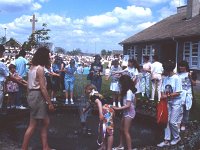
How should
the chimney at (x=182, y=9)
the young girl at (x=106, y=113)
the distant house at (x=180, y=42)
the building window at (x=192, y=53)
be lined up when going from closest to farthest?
1. the young girl at (x=106, y=113)
2. the building window at (x=192, y=53)
3. the distant house at (x=180, y=42)
4. the chimney at (x=182, y=9)

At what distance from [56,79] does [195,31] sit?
14248 millimetres

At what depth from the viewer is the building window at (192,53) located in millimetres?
27000

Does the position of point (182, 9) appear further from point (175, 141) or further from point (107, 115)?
point (107, 115)

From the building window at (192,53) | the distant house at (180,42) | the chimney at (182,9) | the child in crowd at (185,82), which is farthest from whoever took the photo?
the chimney at (182,9)

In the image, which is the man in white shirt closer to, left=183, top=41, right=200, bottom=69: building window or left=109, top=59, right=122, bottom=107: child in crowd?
left=109, top=59, right=122, bottom=107: child in crowd

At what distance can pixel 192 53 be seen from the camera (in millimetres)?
27734

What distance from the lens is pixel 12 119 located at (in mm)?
11688

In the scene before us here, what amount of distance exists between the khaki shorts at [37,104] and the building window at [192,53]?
2090 cm

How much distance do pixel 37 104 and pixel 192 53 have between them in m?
22.3

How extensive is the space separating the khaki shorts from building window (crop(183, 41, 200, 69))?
20900mm

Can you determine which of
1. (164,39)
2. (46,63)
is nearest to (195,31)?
(164,39)

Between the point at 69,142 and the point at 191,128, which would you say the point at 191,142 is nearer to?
the point at 191,128

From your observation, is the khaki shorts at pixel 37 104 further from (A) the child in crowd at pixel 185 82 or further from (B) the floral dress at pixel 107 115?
(A) the child in crowd at pixel 185 82

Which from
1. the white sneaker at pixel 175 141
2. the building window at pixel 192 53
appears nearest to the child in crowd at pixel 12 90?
the white sneaker at pixel 175 141
